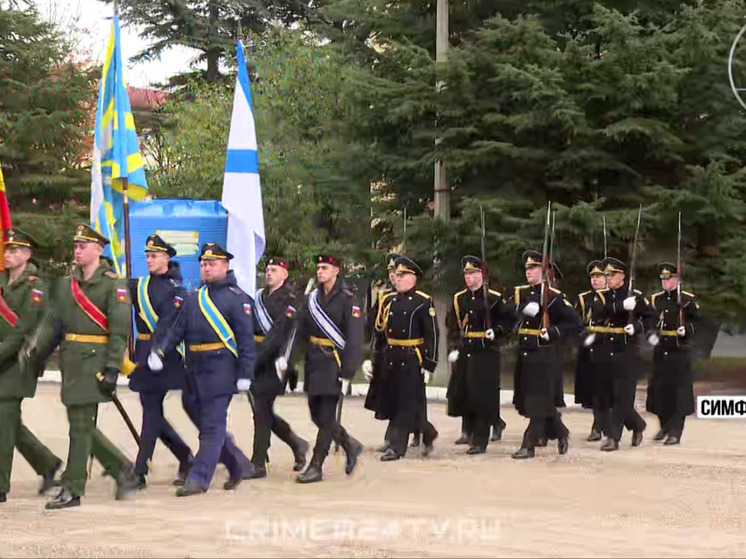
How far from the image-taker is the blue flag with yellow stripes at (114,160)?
15.8 m

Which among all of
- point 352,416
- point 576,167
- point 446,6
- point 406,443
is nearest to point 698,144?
point 576,167

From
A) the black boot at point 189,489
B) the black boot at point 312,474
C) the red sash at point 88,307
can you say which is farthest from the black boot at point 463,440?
the red sash at point 88,307

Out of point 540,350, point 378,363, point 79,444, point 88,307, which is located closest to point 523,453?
Answer: point 540,350

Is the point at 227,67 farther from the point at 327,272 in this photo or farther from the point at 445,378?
the point at 327,272

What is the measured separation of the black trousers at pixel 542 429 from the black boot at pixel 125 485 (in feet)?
14.1

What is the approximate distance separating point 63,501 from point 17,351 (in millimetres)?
1180

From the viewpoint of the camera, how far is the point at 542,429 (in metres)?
14.5

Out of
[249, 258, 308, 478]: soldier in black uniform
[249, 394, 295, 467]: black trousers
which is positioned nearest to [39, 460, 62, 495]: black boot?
[249, 258, 308, 478]: soldier in black uniform

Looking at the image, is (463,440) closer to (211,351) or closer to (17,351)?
(211,351)

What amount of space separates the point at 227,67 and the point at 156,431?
110ft

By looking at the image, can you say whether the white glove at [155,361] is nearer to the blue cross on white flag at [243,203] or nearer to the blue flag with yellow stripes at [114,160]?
the blue flag with yellow stripes at [114,160]

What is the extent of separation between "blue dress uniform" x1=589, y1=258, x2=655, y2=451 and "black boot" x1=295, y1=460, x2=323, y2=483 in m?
3.84

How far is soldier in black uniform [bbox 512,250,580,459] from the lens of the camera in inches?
574

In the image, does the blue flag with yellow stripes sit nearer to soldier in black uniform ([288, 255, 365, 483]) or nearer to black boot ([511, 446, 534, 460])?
soldier in black uniform ([288, 255, 365, 483])
